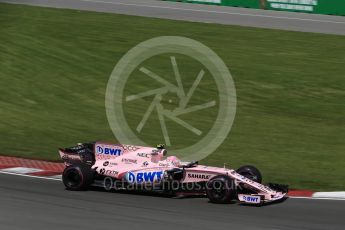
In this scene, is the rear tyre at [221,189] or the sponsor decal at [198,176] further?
the sponsor decal at [198,176]

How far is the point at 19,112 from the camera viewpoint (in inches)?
966

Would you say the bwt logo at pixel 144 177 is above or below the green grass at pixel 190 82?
below

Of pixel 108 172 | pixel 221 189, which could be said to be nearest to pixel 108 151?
pixel 108 172

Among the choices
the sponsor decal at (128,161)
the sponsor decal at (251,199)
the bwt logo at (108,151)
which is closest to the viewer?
the sponsor decal at (251,199)

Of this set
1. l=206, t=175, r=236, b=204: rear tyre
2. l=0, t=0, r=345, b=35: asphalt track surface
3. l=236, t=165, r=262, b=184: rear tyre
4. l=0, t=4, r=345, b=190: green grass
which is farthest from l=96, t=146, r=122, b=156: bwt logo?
l=0, t=0, r=345, b=35: asphalt track surface

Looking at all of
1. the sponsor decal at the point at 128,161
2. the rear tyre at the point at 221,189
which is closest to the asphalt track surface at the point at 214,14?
the sponsor decal at the point at 128,161

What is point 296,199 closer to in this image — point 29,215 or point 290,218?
point 290,218

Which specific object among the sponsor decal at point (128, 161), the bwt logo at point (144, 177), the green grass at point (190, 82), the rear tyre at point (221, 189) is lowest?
the rear tyre at point (221, 189)

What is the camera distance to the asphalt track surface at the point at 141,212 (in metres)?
13.2

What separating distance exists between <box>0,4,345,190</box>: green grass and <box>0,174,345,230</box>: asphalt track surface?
8.38ft

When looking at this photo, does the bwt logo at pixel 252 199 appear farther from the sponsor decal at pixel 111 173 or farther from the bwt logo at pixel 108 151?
the bwt logo at pixel 108 151

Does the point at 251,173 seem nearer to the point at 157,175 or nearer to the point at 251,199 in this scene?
the point at 251,199

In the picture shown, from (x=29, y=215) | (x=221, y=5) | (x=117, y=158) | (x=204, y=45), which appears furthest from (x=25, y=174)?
(x=221, y=5)

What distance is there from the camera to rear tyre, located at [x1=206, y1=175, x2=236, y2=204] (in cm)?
1455
